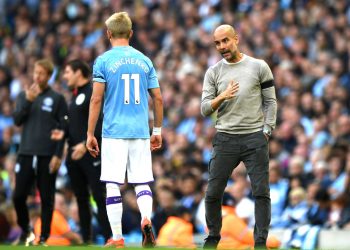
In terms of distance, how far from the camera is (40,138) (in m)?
13.3

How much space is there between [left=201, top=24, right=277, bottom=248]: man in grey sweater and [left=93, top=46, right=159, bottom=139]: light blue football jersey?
691 mm

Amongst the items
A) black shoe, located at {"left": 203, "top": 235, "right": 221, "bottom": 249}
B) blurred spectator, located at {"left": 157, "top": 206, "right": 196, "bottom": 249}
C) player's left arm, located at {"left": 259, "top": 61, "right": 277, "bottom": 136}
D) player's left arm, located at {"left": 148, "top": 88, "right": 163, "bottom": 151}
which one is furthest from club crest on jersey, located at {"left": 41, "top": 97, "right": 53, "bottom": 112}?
player's left arm, located at {"left": 259, "top": 61, "right": 277, "bottom": 136}

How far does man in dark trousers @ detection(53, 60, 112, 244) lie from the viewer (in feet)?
42.0

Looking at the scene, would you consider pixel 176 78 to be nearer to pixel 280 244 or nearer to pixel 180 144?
pixel 180 144

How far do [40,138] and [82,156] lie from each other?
28.5 inches

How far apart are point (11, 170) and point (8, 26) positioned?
29.4 feet

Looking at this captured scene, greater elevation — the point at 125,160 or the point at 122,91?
the point at 122,91

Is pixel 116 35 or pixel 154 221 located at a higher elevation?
pixel 116 35

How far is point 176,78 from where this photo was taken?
23.7 meters

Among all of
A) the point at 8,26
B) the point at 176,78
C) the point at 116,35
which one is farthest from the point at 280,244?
the point at 8,26

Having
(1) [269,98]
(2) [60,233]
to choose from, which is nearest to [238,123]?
(1) [269,98]

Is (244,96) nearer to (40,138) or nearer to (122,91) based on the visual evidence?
(122,91)

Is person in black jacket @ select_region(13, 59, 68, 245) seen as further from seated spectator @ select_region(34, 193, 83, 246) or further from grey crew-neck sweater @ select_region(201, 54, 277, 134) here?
grey crew-neck sweater @ select_region(201, 54, 277, 134)

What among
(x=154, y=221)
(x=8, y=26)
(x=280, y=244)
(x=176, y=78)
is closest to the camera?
(x=280, y=244)
